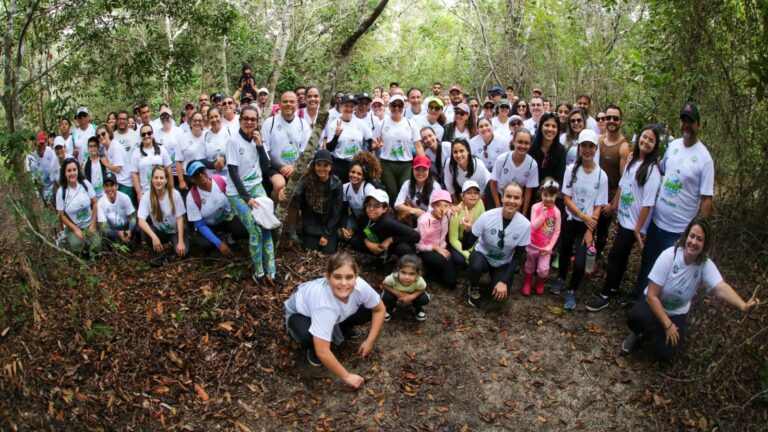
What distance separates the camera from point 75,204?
6438mm

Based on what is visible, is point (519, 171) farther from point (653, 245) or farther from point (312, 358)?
point (312, 358)

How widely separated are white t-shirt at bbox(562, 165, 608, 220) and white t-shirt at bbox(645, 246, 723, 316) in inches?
54.2

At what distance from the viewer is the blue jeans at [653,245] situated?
526 cm

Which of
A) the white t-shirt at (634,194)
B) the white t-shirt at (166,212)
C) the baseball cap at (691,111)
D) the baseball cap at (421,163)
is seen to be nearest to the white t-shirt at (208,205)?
the white t-shirt at (166,212)

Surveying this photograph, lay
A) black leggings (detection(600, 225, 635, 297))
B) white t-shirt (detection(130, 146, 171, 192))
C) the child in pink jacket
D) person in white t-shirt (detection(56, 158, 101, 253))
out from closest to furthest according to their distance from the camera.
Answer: black leggings (detection(600, 225, 635, 297)), the child in pink jacket, person in white t-shirt (detection(56, 158, 101, 253)), white t-shirt (detection(130, 146, 171, 192))

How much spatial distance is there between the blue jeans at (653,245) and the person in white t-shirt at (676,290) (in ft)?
1.43

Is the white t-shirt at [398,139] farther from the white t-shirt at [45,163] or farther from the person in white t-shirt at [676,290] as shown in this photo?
the white t-shirt at [45,163]

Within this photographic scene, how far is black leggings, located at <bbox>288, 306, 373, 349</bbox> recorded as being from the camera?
15.2 feet

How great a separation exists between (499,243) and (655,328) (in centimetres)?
178

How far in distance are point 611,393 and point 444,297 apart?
2065 millimetres

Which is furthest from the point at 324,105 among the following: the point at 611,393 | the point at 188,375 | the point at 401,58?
the point at 401,58

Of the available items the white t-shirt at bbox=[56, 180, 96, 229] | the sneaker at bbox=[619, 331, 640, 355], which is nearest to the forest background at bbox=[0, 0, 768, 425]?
the sneaker at bbox=[619, 331, 640, 355]

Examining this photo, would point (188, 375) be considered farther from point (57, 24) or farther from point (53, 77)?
point (53, 77)

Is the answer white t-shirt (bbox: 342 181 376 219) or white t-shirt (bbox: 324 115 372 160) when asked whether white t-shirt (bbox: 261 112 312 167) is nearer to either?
white t-shirt (bbox: 324 115 372 160)
